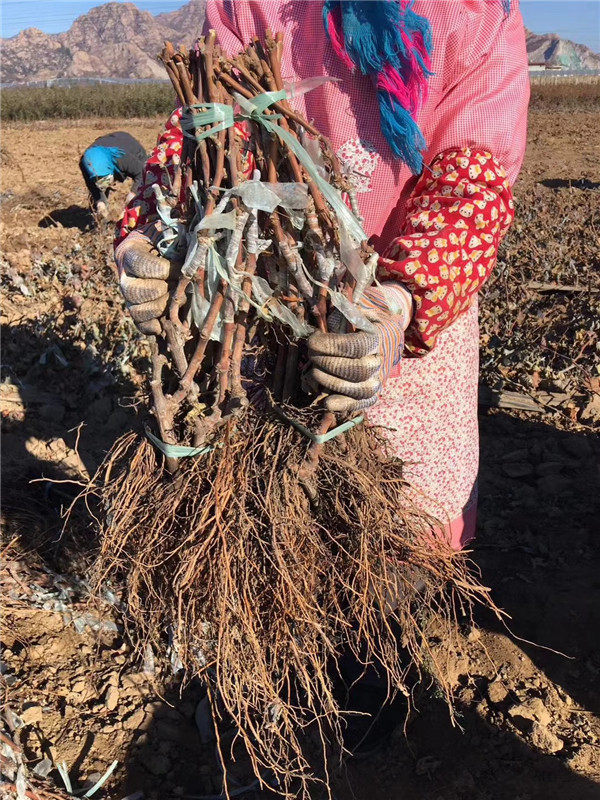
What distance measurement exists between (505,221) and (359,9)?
1.31 ft

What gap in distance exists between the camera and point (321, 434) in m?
1.12

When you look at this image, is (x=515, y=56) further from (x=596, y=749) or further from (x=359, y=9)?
(x=596, y=749)

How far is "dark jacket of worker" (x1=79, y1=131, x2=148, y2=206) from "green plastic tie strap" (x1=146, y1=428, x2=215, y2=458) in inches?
180

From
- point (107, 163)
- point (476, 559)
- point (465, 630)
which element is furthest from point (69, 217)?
point (465, 630)

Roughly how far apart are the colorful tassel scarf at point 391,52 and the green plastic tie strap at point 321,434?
0.45m

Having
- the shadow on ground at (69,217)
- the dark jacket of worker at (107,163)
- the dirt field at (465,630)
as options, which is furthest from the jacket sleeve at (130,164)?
the dirt field at (465,630)

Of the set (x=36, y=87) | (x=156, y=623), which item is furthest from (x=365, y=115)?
(x=36, y=87)

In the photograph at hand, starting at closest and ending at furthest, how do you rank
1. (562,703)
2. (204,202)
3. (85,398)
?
1. (204,202)
2. (562,703)
3. (85,398)

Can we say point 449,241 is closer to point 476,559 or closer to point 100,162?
point 476,559

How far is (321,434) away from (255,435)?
131mm

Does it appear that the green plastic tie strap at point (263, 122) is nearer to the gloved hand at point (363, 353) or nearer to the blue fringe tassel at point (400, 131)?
the gloved hand at point (363, 353)

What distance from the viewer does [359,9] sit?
1.14m

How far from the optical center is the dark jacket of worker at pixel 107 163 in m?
5.72

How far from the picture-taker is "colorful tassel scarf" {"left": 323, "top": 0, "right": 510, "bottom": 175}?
113 cm
